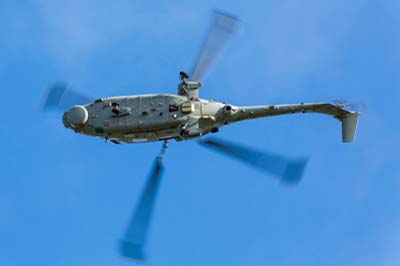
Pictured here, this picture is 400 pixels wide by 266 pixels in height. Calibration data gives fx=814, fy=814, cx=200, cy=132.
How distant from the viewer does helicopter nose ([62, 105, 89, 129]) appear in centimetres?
4056

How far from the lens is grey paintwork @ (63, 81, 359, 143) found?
39500mm

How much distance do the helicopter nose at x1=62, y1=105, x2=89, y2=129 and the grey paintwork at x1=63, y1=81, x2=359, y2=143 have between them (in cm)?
42

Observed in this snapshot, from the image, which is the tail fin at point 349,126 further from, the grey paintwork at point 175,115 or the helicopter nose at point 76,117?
the helicopter nose at point 76,117

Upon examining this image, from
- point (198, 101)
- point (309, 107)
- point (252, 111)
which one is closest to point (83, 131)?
point (198, 101)

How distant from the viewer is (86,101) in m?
41.8

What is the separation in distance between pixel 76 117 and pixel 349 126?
13579 millimetres

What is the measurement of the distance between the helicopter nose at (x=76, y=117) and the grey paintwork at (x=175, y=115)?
42 centimetres

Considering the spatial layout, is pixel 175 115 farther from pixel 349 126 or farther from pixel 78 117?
pixel 349 126

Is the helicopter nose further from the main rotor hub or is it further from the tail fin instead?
the tail fin

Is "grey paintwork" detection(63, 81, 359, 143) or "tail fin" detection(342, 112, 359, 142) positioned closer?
"grey paintwork" detection(63, 81, 359, 143)

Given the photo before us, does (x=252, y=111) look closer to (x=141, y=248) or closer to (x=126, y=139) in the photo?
(x=126, y=139)

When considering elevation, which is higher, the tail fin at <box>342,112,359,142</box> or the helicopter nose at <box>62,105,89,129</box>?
the tail fin at <box>342,112,359,142</box>

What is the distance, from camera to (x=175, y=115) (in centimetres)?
3956

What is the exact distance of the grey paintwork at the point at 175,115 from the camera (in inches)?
1555
